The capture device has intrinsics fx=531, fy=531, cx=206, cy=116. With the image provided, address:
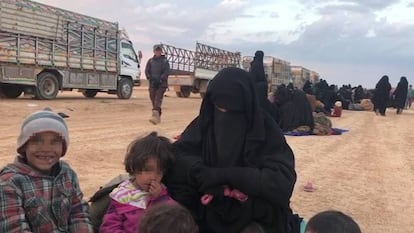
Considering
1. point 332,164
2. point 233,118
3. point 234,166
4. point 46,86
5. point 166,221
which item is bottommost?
point 332,164

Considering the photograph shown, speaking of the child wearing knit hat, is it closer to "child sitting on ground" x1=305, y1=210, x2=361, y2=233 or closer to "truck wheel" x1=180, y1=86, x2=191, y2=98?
"child sitting on ground" x1=305, y1=210, x2=361, y2=233

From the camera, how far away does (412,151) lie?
1018cm

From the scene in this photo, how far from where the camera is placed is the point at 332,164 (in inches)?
312

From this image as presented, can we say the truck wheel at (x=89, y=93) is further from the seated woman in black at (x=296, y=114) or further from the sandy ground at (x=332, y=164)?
the seated woman in black at (x=296, y=114)

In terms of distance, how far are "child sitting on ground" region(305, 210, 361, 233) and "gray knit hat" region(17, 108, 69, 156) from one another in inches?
50.1

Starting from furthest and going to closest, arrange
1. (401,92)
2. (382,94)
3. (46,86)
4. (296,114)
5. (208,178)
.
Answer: (401,92)
(382,94)
(46,86)
(296,114)
(208,178)

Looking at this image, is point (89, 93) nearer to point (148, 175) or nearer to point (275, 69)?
point (148, 175)

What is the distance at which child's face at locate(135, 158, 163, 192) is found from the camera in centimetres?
282

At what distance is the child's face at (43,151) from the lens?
2.53 m

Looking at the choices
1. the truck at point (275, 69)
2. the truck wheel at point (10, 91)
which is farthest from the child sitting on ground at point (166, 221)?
the truck at point (275, 69)

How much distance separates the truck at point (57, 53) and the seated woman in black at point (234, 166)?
44.3 feet

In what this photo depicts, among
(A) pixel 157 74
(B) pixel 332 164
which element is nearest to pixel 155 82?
(A) pixel 157 74

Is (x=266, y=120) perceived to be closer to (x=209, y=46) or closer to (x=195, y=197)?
(x=195, y=197)

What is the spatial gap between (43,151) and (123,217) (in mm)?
553
